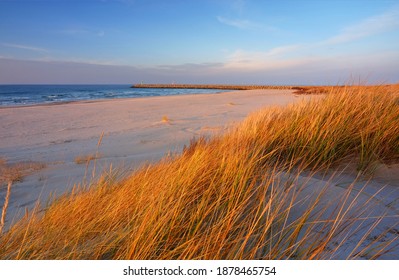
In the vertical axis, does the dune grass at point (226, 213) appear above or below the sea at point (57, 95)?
above

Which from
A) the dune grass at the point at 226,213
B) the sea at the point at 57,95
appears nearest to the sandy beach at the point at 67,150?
the dune grass at the point at 226,213

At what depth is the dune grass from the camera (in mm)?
1427

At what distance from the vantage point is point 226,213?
5.69 ft

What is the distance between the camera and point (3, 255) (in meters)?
1.47

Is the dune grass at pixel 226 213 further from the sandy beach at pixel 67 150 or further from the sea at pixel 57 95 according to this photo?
the sea at pixel 57 95

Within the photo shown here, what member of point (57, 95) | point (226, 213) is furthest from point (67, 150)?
point (57, 95)

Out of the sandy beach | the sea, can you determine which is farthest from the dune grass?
the sea

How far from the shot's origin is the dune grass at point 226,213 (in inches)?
56.2

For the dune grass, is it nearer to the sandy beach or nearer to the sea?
the sandy beach

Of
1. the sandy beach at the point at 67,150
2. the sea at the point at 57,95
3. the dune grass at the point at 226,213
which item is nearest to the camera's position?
the dune grass at the point at 226,213

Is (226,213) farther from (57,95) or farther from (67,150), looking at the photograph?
(57,95)
